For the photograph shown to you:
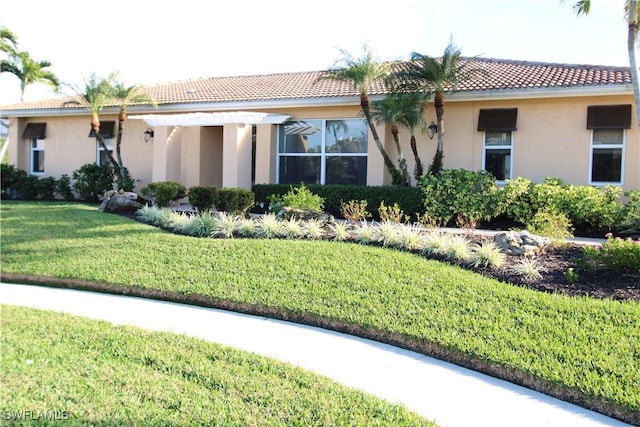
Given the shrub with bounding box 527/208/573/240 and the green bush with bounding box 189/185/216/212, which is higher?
the green bush with bounding box 189/185/216/212

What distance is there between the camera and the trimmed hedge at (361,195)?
49.1ft

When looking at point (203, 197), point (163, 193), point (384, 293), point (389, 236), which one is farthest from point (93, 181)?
point (384, 293)

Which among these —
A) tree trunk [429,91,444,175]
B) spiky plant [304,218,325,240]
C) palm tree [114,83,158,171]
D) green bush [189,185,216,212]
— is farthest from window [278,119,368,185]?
spiky plant [304,218,325,240]

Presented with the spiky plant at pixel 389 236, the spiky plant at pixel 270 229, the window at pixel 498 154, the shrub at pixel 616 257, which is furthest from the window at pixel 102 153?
the shrub at pixel 616 257

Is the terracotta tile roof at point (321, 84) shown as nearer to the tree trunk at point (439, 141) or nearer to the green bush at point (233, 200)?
Answer: the tree trunk at point (439, 141)

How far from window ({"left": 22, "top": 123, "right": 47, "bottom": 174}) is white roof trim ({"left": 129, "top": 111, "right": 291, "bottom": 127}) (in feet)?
24.6

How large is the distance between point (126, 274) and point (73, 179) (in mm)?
14303

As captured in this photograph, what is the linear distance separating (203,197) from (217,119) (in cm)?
433

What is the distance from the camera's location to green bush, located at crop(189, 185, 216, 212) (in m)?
14.2

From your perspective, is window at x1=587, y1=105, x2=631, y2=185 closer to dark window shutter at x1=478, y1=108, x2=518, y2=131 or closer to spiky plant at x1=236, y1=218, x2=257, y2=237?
dark window shutter at x1=478, y1=108, x2=518, y2=131

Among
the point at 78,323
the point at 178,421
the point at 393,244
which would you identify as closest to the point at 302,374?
the point at 178,421

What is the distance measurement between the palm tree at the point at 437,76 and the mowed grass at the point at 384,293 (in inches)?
268

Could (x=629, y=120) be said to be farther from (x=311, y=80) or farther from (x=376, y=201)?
(x=311, y=80)

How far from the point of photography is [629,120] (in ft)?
46.2
